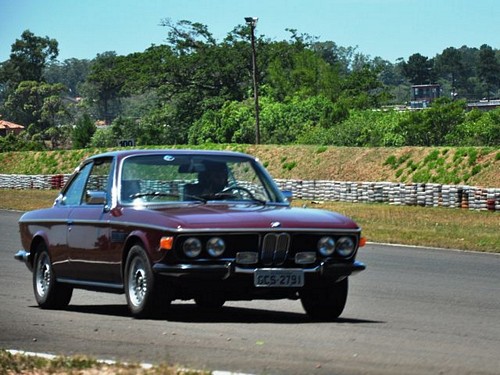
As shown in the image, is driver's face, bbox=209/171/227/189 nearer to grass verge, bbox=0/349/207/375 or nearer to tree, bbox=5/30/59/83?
grass verge, bbox=0/349/207/375

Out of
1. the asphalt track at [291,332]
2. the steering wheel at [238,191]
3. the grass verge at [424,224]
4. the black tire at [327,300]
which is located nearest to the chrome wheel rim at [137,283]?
the asphalt track at [291,332]

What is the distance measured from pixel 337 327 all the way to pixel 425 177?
141 feet

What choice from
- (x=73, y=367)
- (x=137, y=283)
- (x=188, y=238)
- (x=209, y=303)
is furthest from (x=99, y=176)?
(x=73, y=367)

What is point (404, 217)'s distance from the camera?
36000mm

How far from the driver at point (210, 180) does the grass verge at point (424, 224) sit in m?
11.8

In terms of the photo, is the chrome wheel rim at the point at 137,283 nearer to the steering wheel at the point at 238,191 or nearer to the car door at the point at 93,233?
the car door at the point at 93,233

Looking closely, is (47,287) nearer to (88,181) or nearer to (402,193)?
(88,181)

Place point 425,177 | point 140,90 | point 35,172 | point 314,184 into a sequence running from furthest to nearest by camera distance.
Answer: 1. point 140,90
2. point 35,172
3. point 425,177
4. point 314,184

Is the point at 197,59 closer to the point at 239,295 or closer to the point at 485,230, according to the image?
the point at 485,230

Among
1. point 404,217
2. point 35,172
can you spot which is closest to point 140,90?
point 35,172

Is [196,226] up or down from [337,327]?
up

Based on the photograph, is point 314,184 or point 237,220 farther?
point 314,184

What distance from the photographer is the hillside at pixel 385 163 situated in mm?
51344

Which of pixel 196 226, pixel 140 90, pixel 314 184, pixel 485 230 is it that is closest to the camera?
pixel 196 226
